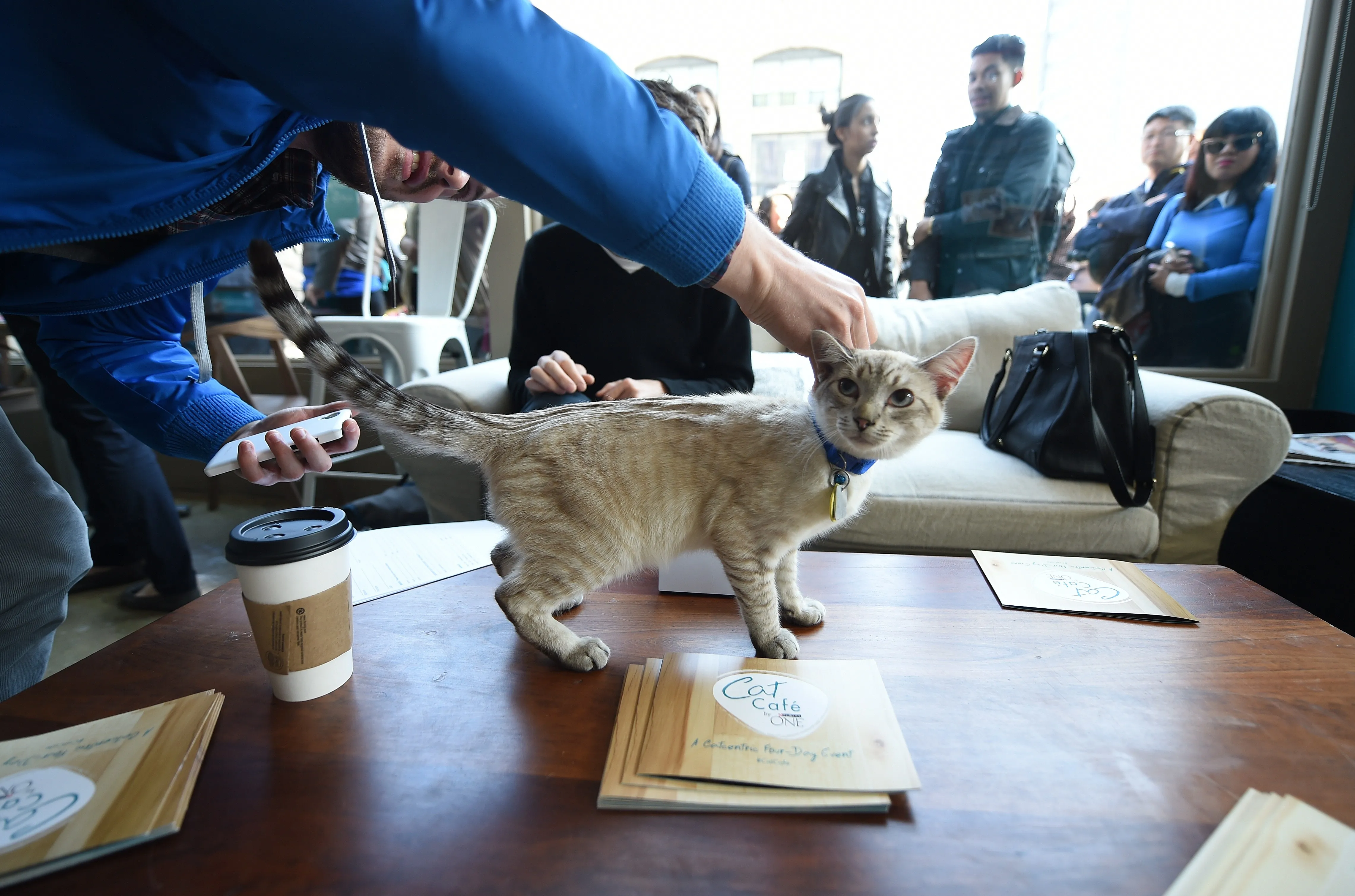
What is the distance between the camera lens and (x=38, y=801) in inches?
23.5

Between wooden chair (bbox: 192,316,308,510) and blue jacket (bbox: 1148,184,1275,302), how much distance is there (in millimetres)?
3762

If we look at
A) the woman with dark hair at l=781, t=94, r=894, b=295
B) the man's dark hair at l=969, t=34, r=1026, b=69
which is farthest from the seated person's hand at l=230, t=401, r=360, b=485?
the man's dark hair at l=969, t=34, r=1026, b=69

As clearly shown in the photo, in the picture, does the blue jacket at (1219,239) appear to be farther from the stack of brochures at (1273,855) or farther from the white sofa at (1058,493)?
the stack of brochures at (1273,855)

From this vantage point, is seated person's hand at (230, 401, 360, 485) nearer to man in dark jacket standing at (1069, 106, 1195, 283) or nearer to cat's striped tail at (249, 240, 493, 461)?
cat's striped tail at (249, 240, 493, 461)

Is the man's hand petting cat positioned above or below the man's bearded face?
below

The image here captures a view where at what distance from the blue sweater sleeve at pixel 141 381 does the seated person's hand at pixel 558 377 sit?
71cm

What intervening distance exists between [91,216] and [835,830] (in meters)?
1.06

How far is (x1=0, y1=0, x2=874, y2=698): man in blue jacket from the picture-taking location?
54cm

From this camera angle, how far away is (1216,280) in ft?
9.17

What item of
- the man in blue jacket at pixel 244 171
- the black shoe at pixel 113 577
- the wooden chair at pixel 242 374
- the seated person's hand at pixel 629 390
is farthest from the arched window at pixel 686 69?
the black shoe at pixel 113 577

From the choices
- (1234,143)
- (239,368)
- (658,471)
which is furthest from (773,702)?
(239,368)

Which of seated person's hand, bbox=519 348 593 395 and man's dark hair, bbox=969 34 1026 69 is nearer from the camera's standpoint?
seated person's hand, bbox=519 348 593 395

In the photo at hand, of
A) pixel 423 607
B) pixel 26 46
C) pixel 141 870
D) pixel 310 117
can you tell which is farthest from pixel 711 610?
pixel 26 46

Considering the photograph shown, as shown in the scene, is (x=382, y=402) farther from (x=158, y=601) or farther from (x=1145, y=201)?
(x=1145, y=201)
